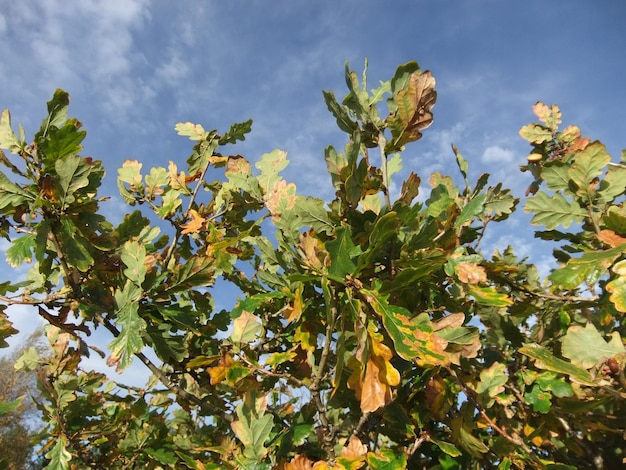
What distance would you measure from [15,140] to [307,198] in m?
1.12

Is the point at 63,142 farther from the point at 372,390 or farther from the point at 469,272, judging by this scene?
the point at 469,272

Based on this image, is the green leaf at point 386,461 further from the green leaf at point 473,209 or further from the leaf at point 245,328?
the green leaf at point 473,209

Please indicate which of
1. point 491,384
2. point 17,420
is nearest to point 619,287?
point 491,384

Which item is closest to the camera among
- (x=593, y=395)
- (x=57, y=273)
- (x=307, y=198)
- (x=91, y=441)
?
(x=307, y=198)

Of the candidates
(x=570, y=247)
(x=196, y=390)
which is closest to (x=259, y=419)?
(x=196, y=390)

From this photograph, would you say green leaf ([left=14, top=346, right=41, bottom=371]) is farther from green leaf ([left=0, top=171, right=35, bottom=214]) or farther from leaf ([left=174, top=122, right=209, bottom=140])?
leaf ([left=174, top=122, right=209, bottom=140])

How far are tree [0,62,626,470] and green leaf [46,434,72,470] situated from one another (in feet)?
0.04

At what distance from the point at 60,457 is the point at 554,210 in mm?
2536

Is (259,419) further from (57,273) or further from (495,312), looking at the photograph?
(57,273)

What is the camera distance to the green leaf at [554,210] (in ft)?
6.01

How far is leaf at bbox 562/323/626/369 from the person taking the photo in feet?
4.51

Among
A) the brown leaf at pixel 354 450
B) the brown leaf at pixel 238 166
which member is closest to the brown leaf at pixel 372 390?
the brown leaf at pixel 354 450

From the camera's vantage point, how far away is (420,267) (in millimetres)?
1083

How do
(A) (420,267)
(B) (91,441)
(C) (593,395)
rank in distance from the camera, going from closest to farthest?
(A) (420,267)
(C) (593,395)
(B) (91,441)
